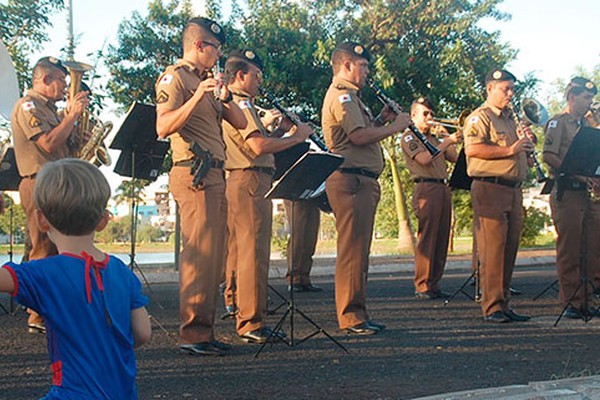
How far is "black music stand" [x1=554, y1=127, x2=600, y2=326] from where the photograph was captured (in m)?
7.20

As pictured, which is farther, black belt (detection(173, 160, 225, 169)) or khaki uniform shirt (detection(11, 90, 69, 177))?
khaki uniform shirt (detection(11, 90, 69, 177))

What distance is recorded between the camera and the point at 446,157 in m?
9.99

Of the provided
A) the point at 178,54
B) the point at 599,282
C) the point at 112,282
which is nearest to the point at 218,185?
the point at 112,282

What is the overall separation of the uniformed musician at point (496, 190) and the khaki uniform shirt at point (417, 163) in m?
1.90

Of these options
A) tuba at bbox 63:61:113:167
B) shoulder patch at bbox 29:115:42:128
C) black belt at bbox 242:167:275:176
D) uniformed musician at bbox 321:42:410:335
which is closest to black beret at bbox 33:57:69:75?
tuba at bbox 63:61:113:167

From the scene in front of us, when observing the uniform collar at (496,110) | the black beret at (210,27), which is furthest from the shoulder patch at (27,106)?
the uniform collar at (496,110)

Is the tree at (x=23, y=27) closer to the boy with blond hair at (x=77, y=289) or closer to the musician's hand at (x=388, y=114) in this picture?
the musician's hand at (x=388, y=114)

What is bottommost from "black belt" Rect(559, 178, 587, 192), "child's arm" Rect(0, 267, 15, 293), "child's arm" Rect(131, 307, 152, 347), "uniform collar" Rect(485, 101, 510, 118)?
"child's arm" Rect(131, 307, 152, 347)

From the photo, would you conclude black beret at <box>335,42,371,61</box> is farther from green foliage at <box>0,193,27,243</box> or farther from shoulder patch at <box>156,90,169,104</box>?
green foliage at <box>0,193,27,243</box>

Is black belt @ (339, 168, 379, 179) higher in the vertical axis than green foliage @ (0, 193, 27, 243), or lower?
higher

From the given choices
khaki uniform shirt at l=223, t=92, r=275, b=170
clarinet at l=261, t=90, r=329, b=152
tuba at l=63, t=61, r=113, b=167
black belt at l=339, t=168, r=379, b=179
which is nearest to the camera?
khaki uniform shirt at l=223, t=92, r=275, b=170

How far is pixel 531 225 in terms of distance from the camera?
23.1 metres

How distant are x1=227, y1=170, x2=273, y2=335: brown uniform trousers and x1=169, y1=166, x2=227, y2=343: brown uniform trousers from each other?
0.57 metres

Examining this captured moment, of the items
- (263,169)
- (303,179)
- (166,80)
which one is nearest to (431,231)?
(263,169)
